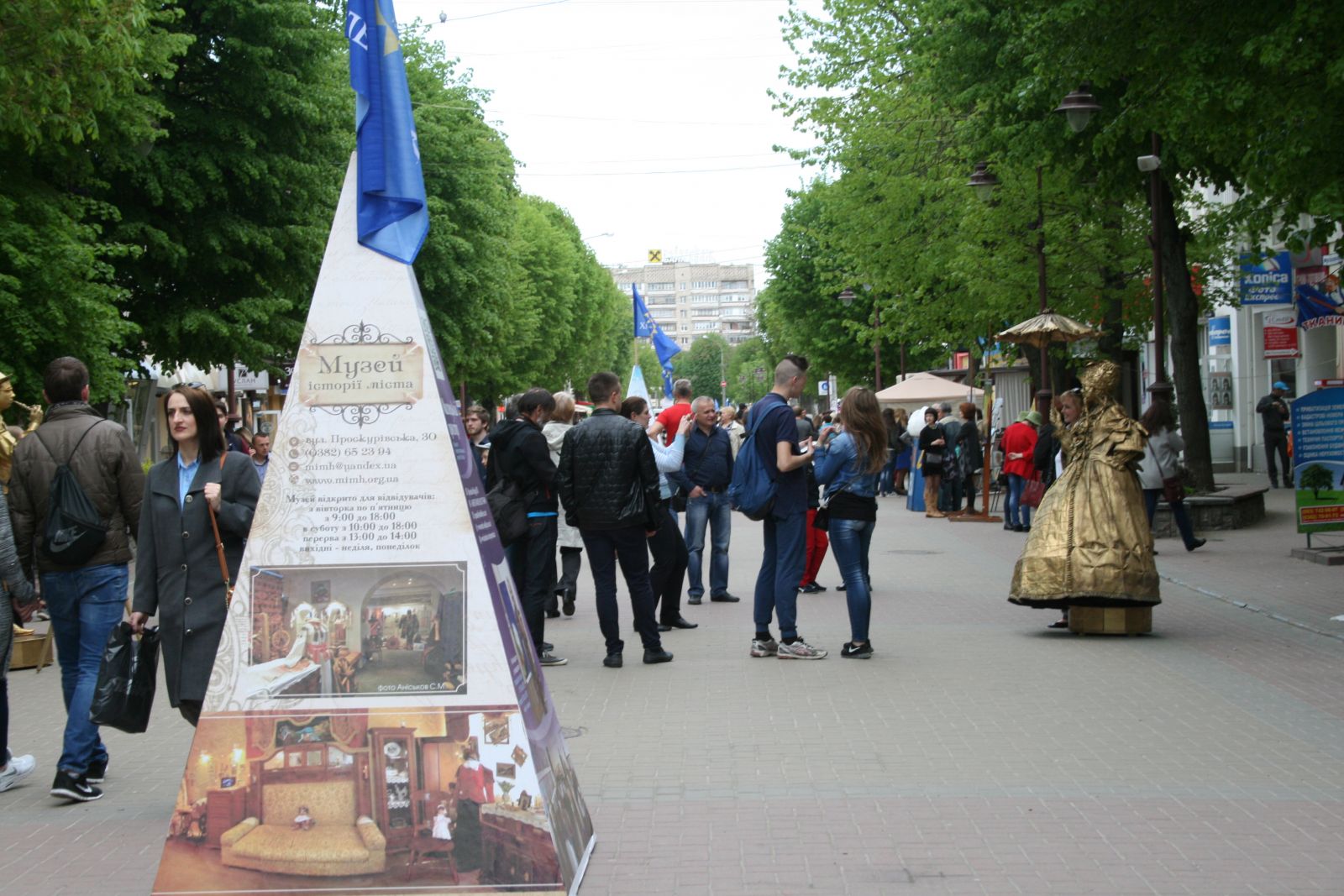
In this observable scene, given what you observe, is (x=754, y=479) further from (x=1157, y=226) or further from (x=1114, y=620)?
(x=1157, y=226)

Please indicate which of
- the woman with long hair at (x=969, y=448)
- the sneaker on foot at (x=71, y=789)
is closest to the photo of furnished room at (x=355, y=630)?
the sneaker on foot at (x=71, y=789)

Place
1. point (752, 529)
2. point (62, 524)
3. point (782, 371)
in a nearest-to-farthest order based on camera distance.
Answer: point (62, 524)
point (782, 371)
point (752, 529)

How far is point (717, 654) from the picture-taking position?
10781mm

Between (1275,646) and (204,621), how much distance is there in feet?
24.7

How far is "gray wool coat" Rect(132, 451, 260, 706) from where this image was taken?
6195 millimetres

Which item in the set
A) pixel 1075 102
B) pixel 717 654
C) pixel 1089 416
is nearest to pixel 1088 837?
pixel 717 654

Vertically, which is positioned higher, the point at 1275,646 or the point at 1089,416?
the point at 1089,416

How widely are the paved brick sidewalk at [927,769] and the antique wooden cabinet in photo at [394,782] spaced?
2.26 ft

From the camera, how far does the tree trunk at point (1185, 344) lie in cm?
2088

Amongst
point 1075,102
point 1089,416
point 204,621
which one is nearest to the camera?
point 204,621

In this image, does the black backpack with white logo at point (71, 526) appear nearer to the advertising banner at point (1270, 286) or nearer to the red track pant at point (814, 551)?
the red track pant at point (814, 551)

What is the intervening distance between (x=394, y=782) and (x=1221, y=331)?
1366 inches

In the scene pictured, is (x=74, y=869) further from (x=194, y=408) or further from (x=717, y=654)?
(x=717, y=654)

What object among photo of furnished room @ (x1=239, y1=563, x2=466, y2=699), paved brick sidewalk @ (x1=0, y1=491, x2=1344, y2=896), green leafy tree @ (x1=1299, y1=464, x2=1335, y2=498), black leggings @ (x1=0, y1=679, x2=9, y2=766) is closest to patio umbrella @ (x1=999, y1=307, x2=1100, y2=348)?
green leafy tree @ (x1=1299, y1=464, x2=1335, y2=498)
